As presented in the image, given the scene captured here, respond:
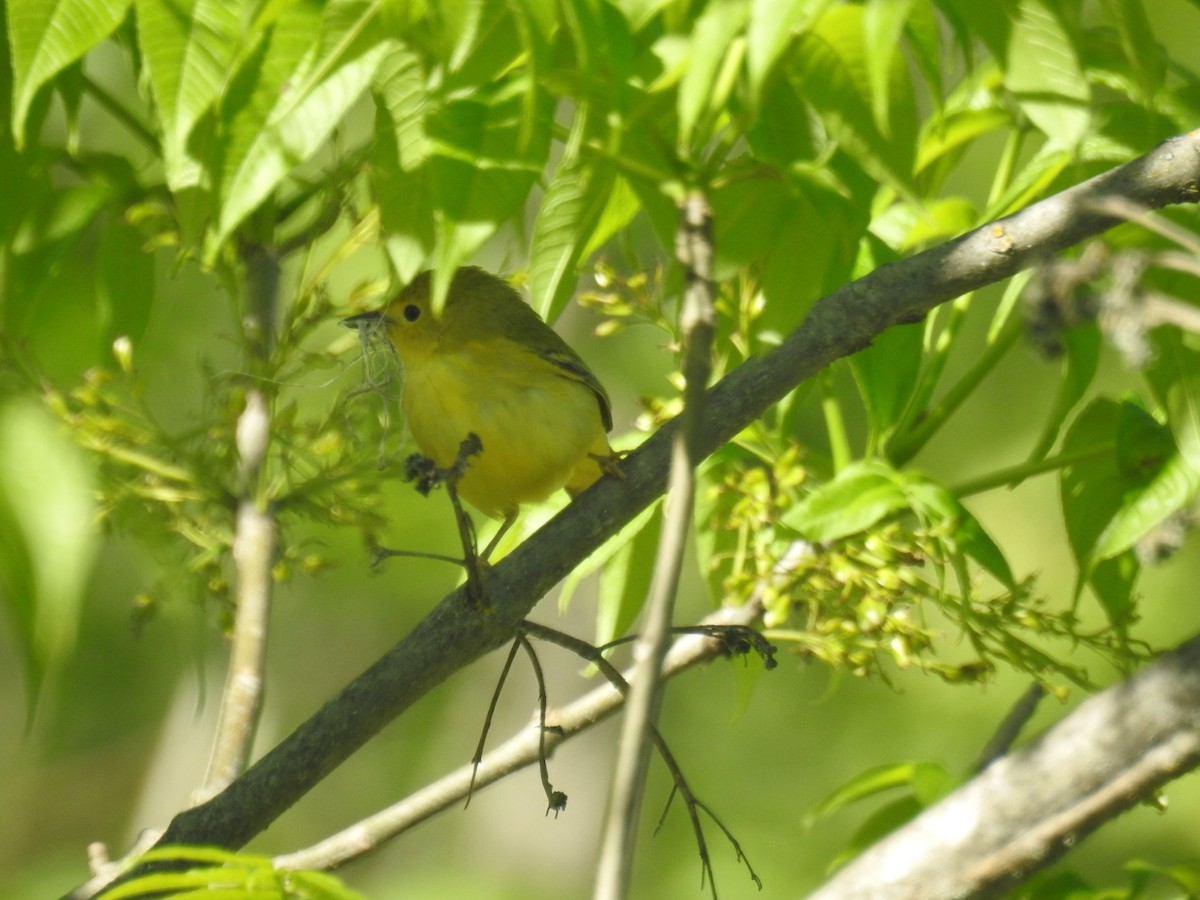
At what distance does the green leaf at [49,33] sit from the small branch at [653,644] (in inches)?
44.7

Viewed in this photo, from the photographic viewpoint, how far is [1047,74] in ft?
6.60

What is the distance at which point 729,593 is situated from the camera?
8.77ft

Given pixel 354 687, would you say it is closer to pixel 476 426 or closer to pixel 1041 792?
pixel 1041 792

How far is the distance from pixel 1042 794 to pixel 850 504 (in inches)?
36.8

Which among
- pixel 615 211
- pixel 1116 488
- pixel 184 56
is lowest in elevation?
pixel 1116 488

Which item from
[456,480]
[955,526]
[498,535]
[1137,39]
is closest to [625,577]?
[498,535]

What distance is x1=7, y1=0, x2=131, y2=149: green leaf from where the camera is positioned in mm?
2023

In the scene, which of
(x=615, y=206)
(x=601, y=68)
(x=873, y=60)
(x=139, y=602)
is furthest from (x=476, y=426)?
(x=873, y=60)

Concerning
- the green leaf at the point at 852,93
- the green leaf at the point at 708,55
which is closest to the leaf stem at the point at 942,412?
the green leaf at the point at 852,93

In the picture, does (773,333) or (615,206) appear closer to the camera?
(615,206)

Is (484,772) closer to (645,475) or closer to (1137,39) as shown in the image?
(645,475)

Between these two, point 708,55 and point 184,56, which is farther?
point 184,56

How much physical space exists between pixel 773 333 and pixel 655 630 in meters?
1.49

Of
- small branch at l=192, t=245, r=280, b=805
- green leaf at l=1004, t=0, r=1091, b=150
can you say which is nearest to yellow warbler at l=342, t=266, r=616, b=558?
small branch at l=192, t=245, r=280, b=805
